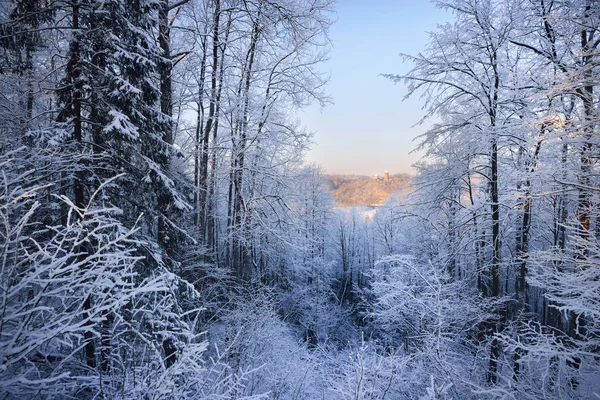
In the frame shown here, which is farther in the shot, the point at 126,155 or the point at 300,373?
the point at 300,373

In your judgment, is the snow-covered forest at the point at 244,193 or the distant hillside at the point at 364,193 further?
the distant hillside at the point at 364,193

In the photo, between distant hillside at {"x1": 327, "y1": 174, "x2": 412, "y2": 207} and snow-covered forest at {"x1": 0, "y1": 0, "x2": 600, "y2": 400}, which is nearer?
snow-covered forest at {"x1": 0, "y1": 0, "x2": 600, "y2": 400}

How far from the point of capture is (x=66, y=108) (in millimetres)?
4305

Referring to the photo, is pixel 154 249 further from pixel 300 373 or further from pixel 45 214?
pixel 300 373

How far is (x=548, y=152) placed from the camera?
5.26m

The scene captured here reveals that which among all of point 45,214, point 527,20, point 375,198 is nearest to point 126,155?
point 45,214

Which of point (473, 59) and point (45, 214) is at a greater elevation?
point (473, 59)

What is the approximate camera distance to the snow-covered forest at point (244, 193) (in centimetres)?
248

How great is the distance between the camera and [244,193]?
10023mm

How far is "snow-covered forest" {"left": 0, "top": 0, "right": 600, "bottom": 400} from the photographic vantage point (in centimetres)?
248

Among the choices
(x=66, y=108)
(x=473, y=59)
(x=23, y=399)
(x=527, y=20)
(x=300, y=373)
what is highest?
(x=527, y=20)

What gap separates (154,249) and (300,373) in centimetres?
496

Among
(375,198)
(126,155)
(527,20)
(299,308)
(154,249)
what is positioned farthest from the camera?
(375,198)

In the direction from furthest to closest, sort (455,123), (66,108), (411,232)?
1. (411,232)
2. (455,123)
3. (66,108)
